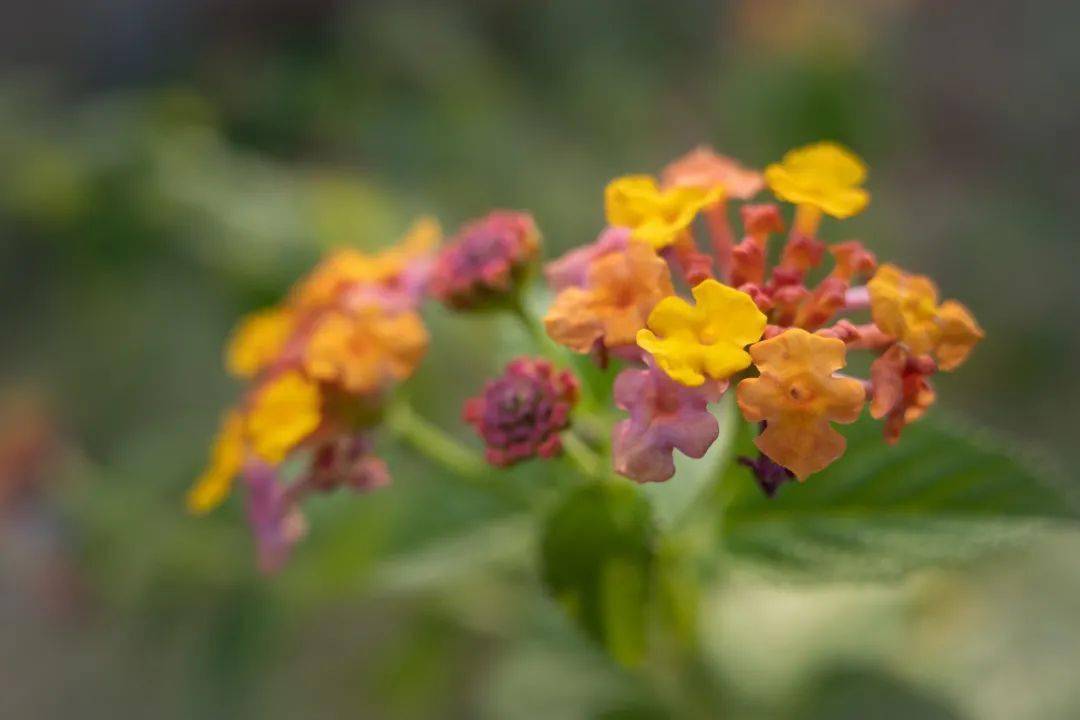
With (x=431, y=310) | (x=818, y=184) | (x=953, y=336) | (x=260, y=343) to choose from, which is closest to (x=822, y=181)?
(x=818, y=184)

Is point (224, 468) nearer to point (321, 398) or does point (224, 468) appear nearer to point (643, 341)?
point (321, 398)

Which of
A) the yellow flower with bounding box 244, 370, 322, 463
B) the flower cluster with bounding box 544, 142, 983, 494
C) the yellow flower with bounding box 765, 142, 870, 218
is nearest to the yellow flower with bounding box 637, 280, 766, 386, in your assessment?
the flower cluster with bounding box 544, 142, 983, 494

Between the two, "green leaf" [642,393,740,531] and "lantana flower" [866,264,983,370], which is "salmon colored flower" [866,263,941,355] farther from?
"green leaf" [642,393,740,531]

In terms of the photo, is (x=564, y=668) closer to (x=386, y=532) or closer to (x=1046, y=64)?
(x=386, y=532)

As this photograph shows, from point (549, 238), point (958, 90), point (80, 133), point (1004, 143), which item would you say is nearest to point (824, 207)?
point (549, 238)

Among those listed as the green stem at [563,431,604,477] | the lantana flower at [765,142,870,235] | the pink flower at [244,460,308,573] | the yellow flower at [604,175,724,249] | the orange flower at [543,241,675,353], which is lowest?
the pink flower at [244,460,308,573]

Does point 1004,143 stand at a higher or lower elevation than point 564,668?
higher
